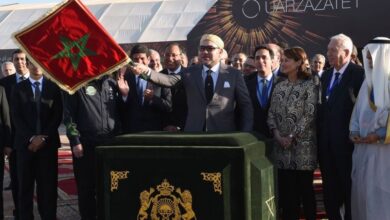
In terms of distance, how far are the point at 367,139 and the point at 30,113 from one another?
115 inches

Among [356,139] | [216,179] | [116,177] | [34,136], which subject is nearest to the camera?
[216,179]

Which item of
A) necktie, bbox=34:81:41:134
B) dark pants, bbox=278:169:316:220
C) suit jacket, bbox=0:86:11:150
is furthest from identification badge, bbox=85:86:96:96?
dark pants, bbox=278:169:316:220

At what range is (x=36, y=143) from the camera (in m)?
4.84

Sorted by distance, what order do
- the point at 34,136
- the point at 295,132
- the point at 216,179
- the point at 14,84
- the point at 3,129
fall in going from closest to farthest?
the point at 216,179
the point at 295,132
the point at 34,136
the point at 3,129
the point at 14,84

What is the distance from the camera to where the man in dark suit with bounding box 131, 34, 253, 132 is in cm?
435

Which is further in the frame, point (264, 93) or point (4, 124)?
point (4, 124)

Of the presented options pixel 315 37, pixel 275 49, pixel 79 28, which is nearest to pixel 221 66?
pixel 275 49

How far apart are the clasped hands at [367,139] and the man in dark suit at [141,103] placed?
1.70 m

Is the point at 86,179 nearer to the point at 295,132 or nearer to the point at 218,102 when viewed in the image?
the point at 218,102

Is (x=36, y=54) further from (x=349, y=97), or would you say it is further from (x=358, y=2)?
(x=358, y=2)

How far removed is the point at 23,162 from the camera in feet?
16.1

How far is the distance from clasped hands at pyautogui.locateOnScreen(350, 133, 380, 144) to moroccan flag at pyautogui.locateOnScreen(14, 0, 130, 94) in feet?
6.09

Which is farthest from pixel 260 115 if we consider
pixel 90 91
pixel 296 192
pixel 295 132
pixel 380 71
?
pixel 90 91

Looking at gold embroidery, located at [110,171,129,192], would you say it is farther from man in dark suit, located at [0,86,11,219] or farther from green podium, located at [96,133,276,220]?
man in dark suit, located at [0,86,11,219]
